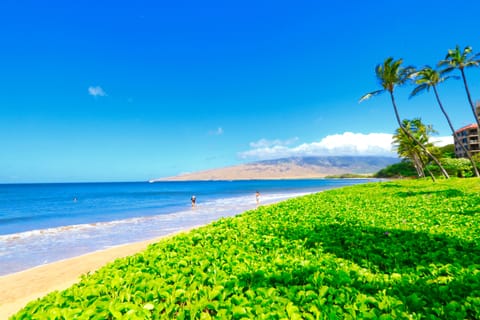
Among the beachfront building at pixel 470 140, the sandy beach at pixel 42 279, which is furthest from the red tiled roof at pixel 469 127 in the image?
the sandy beach at pixel 42 279

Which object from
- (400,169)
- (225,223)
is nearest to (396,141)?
(225,223)

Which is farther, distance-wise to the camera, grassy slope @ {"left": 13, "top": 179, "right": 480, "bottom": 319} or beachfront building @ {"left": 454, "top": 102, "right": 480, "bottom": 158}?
beachfront building @ {"left": 454, "top": 102, "right": 480, "bottom": 158}

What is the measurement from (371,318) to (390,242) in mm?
4138

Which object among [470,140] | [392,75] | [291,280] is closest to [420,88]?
[392,75]

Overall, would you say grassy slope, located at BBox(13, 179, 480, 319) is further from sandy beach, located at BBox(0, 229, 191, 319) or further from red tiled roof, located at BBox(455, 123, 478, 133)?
red tiled roof, located at BBox(455, 123, 478, 133)

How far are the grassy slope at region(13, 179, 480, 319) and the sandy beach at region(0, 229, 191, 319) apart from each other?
4902 millimetres

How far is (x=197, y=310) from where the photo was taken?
3055 millimetres

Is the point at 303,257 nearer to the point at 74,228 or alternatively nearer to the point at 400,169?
the point at 74,228

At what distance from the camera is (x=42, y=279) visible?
970 centimetres

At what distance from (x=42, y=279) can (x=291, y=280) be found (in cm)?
1010

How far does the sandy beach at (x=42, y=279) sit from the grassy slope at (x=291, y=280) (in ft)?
16.1

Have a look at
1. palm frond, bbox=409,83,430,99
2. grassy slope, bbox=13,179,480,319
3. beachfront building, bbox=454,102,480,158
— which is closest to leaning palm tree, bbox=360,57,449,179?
palm frond, bbox=409,83,430,99

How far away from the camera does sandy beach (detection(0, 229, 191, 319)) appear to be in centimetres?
786

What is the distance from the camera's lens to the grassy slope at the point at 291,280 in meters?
3.04
